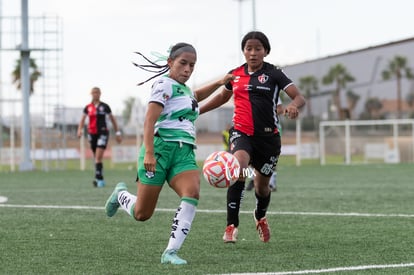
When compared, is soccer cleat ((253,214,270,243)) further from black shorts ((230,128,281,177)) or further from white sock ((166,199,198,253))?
white sock ((166,199,198,253))

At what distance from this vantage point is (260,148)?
915 cm

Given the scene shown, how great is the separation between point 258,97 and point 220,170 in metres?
1.60

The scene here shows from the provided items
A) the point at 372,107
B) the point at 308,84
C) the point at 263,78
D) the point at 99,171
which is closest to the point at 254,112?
the point at 263,78

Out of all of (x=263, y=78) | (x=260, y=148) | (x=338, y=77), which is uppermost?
(x=338, y=77)

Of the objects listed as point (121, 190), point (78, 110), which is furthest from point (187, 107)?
point (78, 110)

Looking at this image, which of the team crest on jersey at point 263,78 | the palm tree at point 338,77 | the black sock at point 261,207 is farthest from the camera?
the palm tree at point 338,77

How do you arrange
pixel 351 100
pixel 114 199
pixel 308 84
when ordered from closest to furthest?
pixel 114 199, pixel 351 100, pixel 308 84

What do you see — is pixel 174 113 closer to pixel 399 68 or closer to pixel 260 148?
pixel 260 148

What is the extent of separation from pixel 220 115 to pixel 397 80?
3564cm

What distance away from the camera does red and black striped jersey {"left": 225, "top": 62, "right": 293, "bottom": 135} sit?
906 centimetres

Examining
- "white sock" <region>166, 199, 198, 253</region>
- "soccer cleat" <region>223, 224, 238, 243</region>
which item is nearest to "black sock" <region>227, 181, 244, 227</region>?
"soccer cleat" <region>223, 224, 238, 243</region>

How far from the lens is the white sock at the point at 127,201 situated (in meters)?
8.09

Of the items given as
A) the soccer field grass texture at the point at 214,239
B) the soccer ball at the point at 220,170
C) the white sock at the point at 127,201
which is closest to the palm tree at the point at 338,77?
the soccer field grass texture at the point at 214,239

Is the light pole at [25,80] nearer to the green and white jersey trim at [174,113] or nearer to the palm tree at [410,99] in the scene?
the green and white jersey trim at [174,113]
